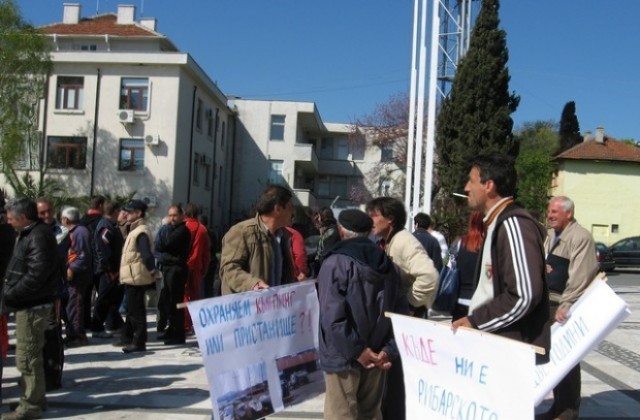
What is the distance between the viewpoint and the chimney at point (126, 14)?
38.1m

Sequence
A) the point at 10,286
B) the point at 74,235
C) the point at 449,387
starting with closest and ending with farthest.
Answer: the point at 449,387 → the point at 10,286 → the point at 74,235

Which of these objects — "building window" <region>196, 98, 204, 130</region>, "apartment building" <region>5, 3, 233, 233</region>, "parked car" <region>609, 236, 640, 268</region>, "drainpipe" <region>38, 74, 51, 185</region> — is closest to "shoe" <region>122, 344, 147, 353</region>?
"apartment building" <region>5, 3, 233, 233</region>

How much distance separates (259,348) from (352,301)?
941mm

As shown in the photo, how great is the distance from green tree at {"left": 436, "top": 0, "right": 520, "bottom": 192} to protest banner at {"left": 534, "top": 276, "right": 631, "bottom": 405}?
71.9 feet

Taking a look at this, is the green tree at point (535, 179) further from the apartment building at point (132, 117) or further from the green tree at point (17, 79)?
the green tree at point (17, 79)

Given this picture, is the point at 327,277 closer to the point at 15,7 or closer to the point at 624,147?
the point at 15,7

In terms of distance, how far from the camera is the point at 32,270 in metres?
5.38

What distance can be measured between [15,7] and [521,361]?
27.4 metres

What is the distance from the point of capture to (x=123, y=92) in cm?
3069

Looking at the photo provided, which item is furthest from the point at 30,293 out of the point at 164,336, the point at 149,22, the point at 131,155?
the point at 149,22

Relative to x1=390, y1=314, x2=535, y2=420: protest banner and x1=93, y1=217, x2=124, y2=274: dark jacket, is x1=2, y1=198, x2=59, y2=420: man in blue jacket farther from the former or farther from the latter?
x1=93, y1=217, x2=124, y2=274: dark jacket

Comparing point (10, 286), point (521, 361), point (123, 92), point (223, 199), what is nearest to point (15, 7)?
point (123, 92)

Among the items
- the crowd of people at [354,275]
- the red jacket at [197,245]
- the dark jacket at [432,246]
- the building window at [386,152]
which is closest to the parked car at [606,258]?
the building window at [386,152]

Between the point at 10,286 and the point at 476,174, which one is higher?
the point at 476,174
